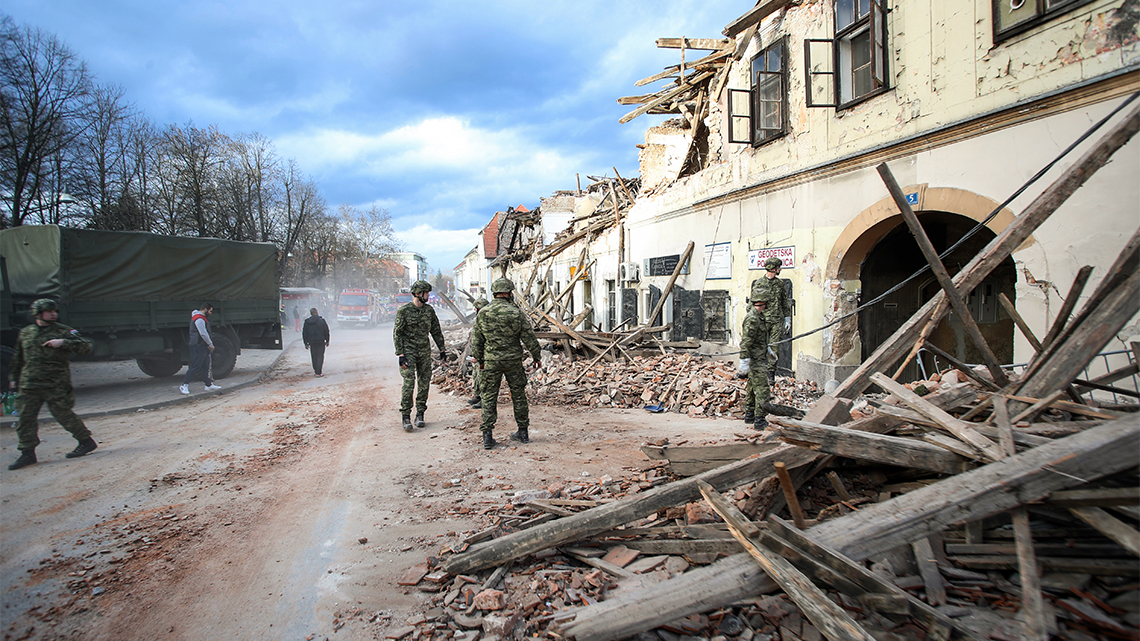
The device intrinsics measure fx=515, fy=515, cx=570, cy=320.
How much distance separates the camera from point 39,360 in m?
5.86

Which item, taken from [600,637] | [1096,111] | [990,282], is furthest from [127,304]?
[990,282]

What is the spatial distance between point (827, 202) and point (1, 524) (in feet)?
33.7

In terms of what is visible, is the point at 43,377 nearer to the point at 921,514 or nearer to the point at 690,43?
the point at 921,514

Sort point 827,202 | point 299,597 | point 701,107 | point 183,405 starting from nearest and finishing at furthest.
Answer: point 299,597 → point 827,202 → point 183,405 → point 701,107

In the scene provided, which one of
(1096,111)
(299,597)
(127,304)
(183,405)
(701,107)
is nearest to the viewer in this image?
(299,597)

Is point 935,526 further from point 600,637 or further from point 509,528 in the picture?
point 509,528

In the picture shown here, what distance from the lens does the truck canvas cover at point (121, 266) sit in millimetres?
9328

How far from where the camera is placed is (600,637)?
94.8 inches

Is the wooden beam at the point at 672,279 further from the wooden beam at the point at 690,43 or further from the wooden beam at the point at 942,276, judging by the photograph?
the wooden beam at the point at 942,276

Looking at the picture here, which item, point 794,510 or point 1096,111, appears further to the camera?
point 1096,111

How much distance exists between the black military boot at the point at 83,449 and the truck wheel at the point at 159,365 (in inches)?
247

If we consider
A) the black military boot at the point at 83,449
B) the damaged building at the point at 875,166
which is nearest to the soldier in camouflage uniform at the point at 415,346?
the black military boot at the point at 83,449

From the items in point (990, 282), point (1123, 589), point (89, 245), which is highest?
point (89, 245)

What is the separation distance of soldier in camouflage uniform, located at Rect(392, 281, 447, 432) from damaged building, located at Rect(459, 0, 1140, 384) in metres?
4.98
